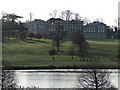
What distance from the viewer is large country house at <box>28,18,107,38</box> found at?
89.1 metres

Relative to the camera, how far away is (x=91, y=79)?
1845 centimetres

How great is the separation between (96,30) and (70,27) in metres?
8.97

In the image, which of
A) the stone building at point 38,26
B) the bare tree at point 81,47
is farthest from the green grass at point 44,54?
the stone building at point 38,26

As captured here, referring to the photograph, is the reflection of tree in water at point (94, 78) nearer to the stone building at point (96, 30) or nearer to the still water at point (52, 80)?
the still water at point (52, 80)

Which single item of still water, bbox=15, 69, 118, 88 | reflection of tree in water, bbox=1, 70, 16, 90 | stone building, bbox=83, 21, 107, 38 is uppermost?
stone building, bbox=83, 21, 107, 38

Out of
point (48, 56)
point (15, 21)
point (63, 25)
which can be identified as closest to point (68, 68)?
point (48, 56)

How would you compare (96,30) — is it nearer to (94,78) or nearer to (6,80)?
(6,80)

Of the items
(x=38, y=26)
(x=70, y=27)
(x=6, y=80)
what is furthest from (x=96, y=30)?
(x=6, y=80)

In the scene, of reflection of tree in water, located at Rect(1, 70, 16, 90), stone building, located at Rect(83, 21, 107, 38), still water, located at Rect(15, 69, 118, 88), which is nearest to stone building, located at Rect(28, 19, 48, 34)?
stone building, located at Rect(83, 21, 107, 38)

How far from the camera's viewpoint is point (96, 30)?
91.6m

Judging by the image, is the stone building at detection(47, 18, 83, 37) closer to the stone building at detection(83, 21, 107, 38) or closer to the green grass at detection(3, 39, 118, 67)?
the stone building at detection(83, 21, 107, 38)

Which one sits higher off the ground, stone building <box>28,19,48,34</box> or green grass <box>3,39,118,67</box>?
stone building <box>28,19,48,34</box>

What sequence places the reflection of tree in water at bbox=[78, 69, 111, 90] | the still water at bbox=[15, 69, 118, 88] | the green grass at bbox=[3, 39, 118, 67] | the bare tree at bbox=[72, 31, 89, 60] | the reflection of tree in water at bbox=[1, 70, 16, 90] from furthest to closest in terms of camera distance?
1. the bare tree at bbox=[72, 31, 89, 60]
2. the green grass at bbox=[3, 39, 118, 67]
3. the still water at bbox=[15, 69, 118, 88]
4. the reflection of tree in water at bbox=[1, 70, 16, 90]
5. the reflection of tree in water at bbox=[78, 69, 111, 90]

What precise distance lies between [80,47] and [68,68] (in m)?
19.0
